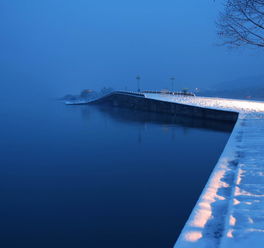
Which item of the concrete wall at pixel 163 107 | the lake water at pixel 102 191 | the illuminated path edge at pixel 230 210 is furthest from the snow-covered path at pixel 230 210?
the concrete wall at pixel 163 107

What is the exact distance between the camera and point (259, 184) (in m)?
4.98

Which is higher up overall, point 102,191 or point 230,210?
point 230,210

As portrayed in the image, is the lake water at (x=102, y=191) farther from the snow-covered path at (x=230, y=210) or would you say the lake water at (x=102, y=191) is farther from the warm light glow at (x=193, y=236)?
the warm light glow at (x=193, y=236)

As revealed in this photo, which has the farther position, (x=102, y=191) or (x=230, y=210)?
(x=102, y=191)

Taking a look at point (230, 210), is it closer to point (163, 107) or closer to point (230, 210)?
point (230, 210)

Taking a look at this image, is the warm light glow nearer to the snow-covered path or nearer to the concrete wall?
the snow-covered path

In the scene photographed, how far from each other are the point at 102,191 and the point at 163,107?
24.9m

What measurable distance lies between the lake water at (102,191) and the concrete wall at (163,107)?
4.13 meters

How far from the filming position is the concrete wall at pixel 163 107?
69.5 feet

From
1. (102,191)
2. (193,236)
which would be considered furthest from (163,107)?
(193,236)

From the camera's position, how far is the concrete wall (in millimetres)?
21188

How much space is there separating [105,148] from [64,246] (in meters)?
11.0

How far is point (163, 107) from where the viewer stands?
1273 inches

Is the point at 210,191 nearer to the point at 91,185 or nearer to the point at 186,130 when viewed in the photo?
the point at 91,185
